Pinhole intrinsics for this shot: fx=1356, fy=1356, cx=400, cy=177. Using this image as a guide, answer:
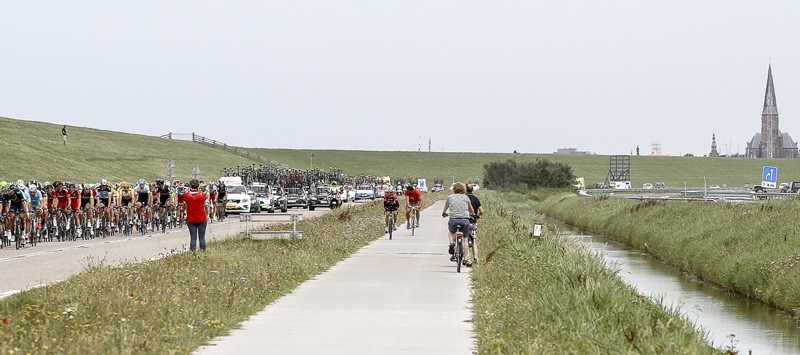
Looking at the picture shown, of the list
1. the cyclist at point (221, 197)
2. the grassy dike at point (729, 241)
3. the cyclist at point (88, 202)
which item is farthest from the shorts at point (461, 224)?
the cyclist at point (221, 197)

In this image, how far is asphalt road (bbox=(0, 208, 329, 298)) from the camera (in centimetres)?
2224

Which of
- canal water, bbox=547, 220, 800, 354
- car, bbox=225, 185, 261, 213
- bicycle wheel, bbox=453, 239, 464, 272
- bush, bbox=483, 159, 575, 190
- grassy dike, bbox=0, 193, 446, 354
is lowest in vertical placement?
canal water, bbox=547, 220, 800, 354

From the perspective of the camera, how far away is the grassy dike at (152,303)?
498 inches

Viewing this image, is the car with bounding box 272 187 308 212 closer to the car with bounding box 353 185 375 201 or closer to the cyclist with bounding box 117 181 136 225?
the car with bounding box 353 185 375 201

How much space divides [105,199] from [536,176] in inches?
4016

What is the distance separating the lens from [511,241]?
30.7 meters

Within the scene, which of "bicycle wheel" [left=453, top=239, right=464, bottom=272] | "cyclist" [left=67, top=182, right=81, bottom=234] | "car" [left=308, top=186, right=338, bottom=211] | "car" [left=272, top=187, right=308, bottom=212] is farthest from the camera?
"car" [left=272, top=187, right=308, bottom=212]

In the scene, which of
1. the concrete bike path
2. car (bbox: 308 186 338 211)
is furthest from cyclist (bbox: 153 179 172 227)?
car (bbox: 308 186 338 211)

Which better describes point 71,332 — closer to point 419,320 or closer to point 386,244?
point 419,320

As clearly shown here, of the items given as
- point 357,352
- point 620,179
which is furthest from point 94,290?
point 620,179

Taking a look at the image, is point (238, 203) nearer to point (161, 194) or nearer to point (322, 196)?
point (161, 194)

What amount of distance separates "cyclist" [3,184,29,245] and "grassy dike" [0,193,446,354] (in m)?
8.27

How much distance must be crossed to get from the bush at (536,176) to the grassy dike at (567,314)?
368 feet

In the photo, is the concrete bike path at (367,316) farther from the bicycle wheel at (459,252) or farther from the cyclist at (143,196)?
the cyclist at (143,196)
